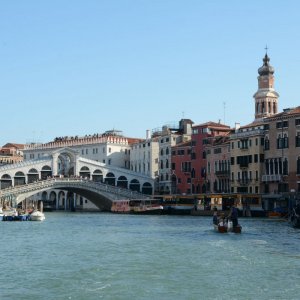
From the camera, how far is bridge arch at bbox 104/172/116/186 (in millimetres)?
74875

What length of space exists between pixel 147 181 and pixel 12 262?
53.0 metres

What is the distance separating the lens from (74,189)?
68000mm


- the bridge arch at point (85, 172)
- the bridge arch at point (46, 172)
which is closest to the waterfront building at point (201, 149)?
the bridge arch at point (85, 172)

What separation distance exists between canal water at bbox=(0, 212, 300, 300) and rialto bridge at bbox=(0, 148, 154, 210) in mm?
33781

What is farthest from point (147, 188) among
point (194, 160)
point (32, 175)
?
point (32, 175)

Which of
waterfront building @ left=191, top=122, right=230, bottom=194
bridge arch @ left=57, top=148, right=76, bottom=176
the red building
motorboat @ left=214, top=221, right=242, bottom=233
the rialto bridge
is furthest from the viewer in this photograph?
bridge arch @ left=57, top=148, right=76, bottom=176

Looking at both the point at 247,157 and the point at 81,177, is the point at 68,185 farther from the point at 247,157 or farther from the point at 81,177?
the point at 247,157

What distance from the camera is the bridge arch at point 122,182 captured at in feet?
246

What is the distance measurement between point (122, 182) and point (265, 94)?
1667 cm

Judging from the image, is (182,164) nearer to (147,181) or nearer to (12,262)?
(147,181)

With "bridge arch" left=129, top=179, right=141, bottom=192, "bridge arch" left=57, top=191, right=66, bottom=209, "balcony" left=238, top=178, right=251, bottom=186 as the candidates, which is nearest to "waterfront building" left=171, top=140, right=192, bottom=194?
"bridge arch" left=129, top=179, right=141, bottom=192

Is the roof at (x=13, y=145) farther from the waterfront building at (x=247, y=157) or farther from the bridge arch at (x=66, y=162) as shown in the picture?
the waterfront building at (x=247, y=157)

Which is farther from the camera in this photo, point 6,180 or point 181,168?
point 6,180

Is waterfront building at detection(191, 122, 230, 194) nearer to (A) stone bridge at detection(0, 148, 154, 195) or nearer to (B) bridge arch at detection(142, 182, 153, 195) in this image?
(B) bridge arch at detection(142, 182, 153, 195)
